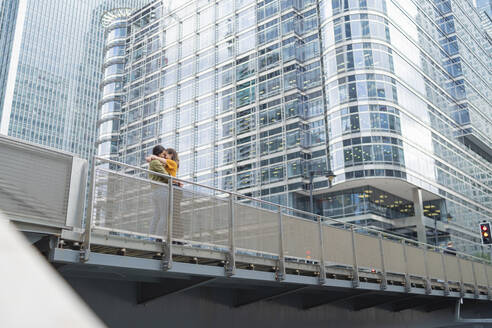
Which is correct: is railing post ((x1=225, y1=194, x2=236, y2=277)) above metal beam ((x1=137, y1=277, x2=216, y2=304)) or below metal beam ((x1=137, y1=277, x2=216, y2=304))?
above

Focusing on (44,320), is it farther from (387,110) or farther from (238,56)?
(238,56)

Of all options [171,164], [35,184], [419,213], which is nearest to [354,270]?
[171,164]

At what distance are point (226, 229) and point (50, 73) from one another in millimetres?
155307

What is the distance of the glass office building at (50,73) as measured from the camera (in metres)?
138

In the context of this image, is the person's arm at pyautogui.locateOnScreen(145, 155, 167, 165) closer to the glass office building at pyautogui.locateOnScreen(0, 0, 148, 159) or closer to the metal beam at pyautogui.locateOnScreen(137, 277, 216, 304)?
the metal beam at pyautogui.locateOnScreen(137, 277, 216, 304)

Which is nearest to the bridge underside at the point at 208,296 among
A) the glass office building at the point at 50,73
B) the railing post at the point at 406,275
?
the railing post at the point at 406,275

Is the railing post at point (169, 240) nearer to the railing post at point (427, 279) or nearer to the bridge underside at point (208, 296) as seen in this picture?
the bridge underside at point (208, 296)

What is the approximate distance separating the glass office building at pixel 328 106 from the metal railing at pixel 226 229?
32.7 m

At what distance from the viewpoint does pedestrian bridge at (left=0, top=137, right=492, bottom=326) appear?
19.9ft

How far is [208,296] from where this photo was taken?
9.61 metres

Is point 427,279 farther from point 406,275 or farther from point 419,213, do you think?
point 419,213

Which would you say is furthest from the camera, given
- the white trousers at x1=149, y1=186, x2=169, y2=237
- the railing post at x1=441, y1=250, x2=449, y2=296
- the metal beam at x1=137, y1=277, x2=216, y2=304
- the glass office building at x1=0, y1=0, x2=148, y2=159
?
the glass office building at x1=0, y1=0, x2=148, y2=159

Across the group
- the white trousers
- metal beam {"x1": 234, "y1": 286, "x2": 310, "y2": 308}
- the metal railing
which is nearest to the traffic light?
the metal railing

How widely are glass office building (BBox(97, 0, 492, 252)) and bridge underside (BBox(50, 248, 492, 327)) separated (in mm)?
32076
